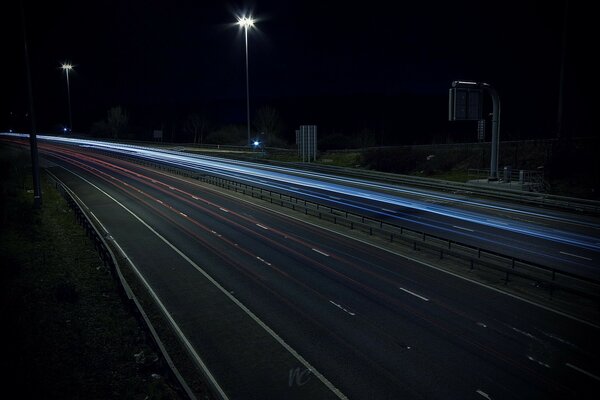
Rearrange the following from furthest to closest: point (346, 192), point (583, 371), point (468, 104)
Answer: point (346, 192), point (468, 104), point (583, 371)

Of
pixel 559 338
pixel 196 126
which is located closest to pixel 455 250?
pixel 559 338

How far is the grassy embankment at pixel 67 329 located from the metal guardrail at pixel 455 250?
12.3 metres

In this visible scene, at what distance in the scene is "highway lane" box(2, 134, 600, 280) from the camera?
816 inches

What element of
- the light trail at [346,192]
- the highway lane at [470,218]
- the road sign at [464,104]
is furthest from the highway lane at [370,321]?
the road sign at [464,104]

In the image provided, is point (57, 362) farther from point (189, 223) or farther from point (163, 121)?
point (163, 121)

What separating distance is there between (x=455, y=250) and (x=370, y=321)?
8550 millimetres

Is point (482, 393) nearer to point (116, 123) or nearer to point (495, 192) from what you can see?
point (495, 192)

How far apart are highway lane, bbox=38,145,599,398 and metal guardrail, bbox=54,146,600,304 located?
144cm

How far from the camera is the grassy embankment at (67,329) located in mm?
10250

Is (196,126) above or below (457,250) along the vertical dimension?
above

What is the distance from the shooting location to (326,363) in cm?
1120

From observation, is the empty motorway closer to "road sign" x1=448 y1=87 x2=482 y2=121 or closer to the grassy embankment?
the grassy embankment

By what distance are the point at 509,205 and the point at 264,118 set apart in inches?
2657

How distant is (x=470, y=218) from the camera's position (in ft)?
92.3
